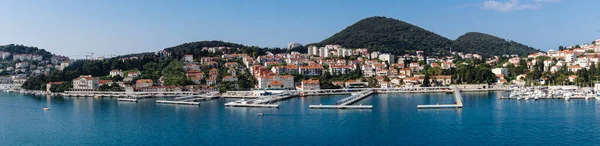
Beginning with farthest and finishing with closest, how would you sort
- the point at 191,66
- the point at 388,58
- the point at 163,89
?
the point at 388,58
the point at 191,66
the point at 163,89

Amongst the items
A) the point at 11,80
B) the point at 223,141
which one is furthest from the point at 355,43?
the point at 223,141

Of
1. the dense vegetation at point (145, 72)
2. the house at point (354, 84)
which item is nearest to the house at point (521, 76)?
the house at point (354, 84)

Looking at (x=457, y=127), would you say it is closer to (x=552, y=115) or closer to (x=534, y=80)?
(x=552, y=115)

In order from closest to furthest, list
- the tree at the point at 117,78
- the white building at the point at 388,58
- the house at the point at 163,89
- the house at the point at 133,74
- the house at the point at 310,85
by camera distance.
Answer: the house at the point at 310,85 → the house at the point at 163,89 → the tree at the point at 117,78 → the house at the point at 133,74 → the white building at the point at 388,58

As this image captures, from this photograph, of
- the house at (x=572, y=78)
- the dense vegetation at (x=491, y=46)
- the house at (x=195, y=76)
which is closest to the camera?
the house at (x=572, y=78)

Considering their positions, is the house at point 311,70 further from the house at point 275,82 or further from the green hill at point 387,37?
the green hill at point 387,37

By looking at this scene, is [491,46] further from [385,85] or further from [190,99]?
[190,99]

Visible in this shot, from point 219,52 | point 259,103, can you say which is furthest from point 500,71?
point 219,52
